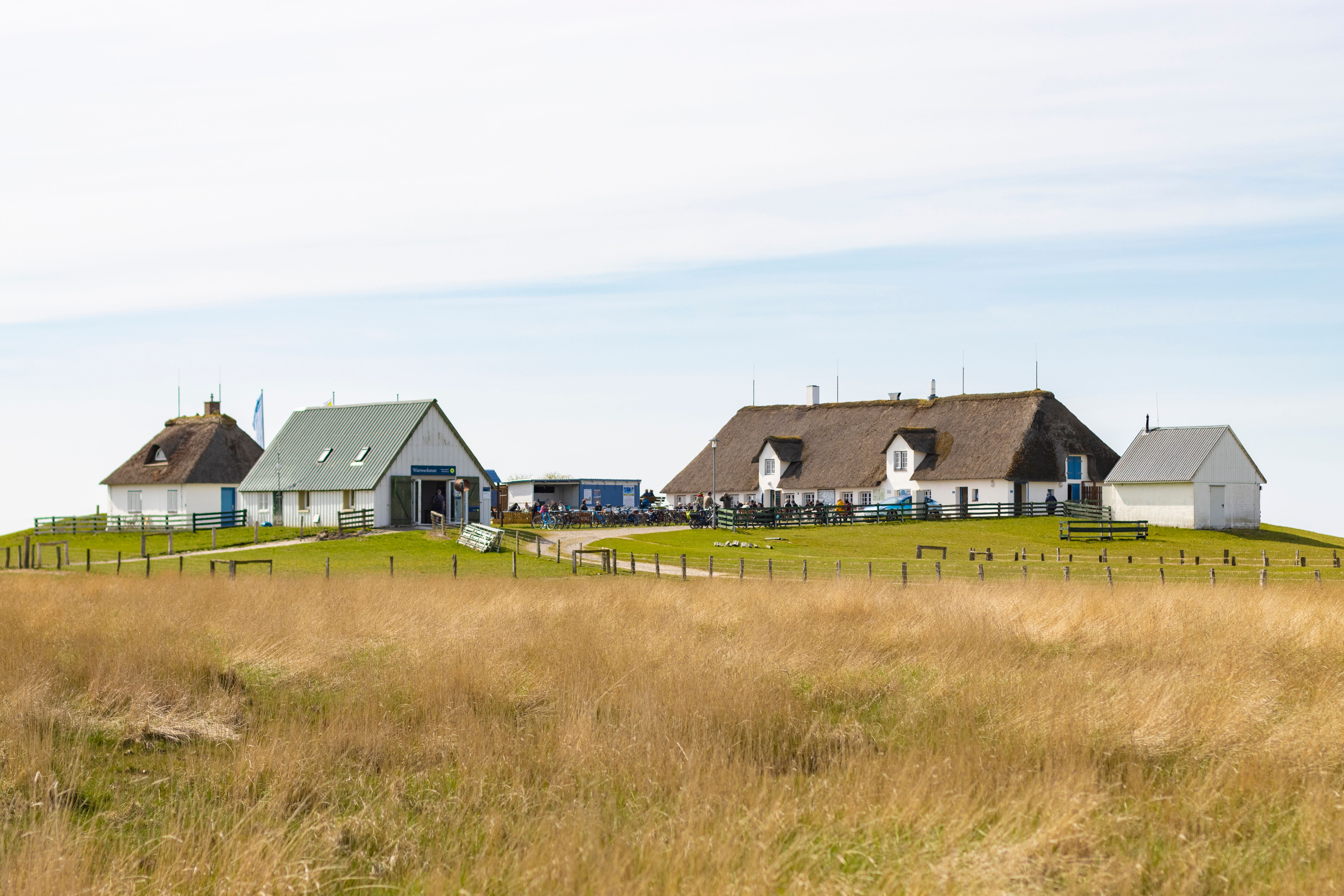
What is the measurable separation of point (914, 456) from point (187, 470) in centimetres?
3945

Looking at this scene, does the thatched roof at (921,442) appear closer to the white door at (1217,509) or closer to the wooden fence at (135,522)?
the white door at (1217,509)

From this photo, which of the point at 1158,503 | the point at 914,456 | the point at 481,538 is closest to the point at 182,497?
the point at 481,538

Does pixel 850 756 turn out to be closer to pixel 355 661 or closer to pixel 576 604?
pixel 355 661

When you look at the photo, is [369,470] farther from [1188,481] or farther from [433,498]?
[1188,481]

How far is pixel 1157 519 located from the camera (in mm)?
59406

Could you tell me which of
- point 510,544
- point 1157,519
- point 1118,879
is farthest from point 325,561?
point 1157,519

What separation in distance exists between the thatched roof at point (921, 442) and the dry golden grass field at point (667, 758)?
164 feet

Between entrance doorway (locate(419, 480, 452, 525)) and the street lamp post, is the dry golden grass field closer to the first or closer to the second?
entrance doorway (locate(419, 480, 452, 525))

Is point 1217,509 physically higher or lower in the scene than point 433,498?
lower

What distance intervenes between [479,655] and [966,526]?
47.3 m

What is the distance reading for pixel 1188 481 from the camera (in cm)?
5834

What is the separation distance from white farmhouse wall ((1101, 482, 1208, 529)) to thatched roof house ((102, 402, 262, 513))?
151 feet

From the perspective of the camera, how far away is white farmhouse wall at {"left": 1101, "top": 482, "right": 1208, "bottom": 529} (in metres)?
58.5

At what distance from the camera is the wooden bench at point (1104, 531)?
174ft
